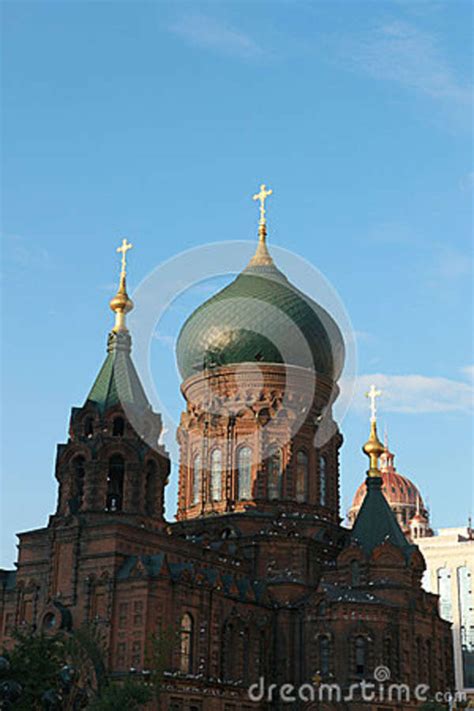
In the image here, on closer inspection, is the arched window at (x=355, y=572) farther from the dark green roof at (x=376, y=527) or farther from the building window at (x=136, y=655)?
the building window at (x=136, y=655)

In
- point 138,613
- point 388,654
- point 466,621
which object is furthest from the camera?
point 466,621

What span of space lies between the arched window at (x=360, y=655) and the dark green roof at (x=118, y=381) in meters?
13.1

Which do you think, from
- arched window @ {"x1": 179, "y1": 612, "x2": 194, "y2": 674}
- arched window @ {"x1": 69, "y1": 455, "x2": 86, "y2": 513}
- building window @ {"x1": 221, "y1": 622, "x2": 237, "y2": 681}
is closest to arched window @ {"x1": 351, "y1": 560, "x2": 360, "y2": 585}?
building window @ {"x1": 221, "y1": 622, "x2": 237, "y2": 681}

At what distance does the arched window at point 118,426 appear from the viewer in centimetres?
4669

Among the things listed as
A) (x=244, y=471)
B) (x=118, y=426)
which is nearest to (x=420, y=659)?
(x=244, y=471)

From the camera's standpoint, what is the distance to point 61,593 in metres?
44.5

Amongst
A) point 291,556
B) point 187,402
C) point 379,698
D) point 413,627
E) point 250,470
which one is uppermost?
point 187,402

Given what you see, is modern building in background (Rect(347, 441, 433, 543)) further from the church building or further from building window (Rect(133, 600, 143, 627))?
building window (Rect(133, 600, 143, 627))

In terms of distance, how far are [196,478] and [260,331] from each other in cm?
781

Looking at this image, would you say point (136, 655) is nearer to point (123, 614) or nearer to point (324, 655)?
point (123, 614)

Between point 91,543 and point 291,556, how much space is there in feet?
36.7

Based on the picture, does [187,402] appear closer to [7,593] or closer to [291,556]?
[291,556]

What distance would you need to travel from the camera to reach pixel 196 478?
184ft

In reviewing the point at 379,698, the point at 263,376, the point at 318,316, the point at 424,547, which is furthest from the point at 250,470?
the point at 424,547
